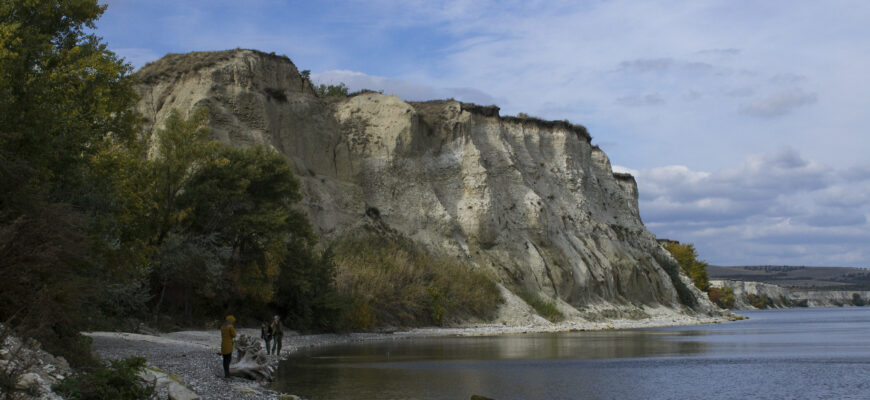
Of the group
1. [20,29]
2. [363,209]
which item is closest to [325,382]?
[20,29]

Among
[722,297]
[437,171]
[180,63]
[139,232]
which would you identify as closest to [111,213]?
[139,232]

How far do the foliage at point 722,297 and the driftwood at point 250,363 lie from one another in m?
118

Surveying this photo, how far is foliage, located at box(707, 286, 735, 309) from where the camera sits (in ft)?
420

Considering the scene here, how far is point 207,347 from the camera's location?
82.0 ft

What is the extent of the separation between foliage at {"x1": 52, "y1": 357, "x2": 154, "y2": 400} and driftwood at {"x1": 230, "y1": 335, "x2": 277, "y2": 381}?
5960mm

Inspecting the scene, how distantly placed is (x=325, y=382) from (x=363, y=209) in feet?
105

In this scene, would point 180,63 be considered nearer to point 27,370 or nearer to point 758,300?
point 27,370

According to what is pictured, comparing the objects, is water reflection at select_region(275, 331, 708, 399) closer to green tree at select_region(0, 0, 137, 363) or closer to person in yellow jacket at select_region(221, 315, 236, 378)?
person in yellow jacket at select_region(221, 315, 236, 378)

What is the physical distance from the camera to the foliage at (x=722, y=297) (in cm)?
12812

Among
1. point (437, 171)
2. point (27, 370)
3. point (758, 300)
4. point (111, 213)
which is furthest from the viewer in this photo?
point (758, 300)

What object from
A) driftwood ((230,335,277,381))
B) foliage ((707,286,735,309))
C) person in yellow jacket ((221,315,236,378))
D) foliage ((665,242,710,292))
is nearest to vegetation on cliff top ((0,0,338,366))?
person in yellow jacket ((221,315,236,378))

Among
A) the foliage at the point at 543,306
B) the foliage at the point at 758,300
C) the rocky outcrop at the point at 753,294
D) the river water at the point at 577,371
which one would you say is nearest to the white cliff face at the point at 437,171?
the foliage at the point at 543,306

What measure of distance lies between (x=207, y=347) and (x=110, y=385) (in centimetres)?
1360

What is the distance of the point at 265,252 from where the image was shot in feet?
109
